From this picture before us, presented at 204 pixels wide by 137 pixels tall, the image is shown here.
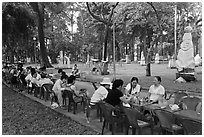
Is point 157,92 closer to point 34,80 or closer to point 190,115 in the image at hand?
point 190,115

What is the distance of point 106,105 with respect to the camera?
436 cm

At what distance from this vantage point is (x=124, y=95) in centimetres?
526

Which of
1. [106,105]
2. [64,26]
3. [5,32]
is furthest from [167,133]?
[64,26]

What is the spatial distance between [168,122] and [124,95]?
5.10 ft

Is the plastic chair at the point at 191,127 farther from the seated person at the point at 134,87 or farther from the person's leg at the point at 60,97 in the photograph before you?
the person's leg at the point at 60,97

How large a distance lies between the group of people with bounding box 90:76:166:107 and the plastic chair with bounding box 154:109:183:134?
985 millimetres

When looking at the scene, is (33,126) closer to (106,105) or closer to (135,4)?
(106,105)

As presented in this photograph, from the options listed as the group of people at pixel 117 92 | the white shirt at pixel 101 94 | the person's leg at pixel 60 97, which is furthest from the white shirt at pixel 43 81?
the white shirt at pixel 101 94

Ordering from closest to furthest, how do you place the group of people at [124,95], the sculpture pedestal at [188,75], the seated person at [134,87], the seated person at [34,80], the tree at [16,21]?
the group of people at [124,95] → the seated person at [134,87] → the seated person at [34,80] → the tree at [16,21] → the sculpture pedestal at [188,75]

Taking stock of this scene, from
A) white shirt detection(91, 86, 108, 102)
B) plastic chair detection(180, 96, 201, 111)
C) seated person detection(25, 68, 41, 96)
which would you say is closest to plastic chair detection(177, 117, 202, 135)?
plastic chair detection(180, 96, 201, 111)

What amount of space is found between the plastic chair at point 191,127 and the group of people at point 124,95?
1198 millimetres

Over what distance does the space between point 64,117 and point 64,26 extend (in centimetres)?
3593

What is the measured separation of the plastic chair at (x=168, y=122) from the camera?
383 centimetres

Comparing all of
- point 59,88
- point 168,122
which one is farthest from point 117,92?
point 59,88
